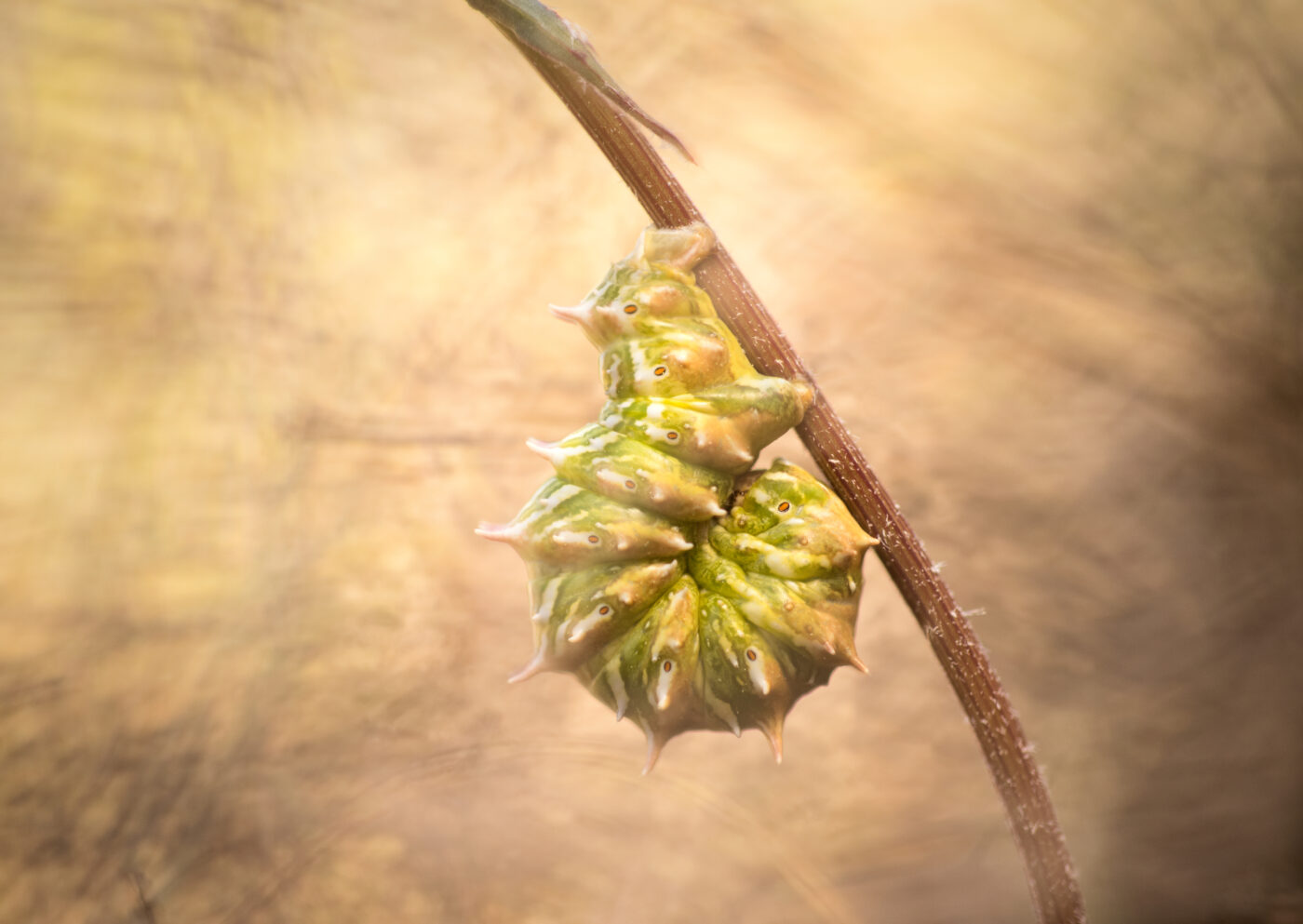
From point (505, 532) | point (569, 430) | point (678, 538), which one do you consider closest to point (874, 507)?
point (678, 538)

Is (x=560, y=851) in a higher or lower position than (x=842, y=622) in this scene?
lower

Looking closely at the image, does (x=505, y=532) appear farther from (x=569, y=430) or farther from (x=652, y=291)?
(x=569, y=430)

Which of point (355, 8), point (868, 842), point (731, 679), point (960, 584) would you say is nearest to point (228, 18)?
point (355, 8)

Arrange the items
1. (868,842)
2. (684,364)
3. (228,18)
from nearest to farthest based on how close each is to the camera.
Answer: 1. (684,364)
2. (228,18)
3. (868,842)

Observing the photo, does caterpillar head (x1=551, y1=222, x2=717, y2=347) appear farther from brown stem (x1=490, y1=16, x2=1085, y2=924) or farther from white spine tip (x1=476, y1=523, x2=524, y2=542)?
white spine tip (x1=476, y1=523, x2=524, y2=542)

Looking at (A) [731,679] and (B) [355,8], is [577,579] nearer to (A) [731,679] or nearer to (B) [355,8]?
(A) [731,679]

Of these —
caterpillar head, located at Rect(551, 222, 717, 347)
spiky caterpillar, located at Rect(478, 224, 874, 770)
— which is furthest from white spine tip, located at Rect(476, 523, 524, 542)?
caterpillar head, located at Rect(551, 222, 717, 347)
